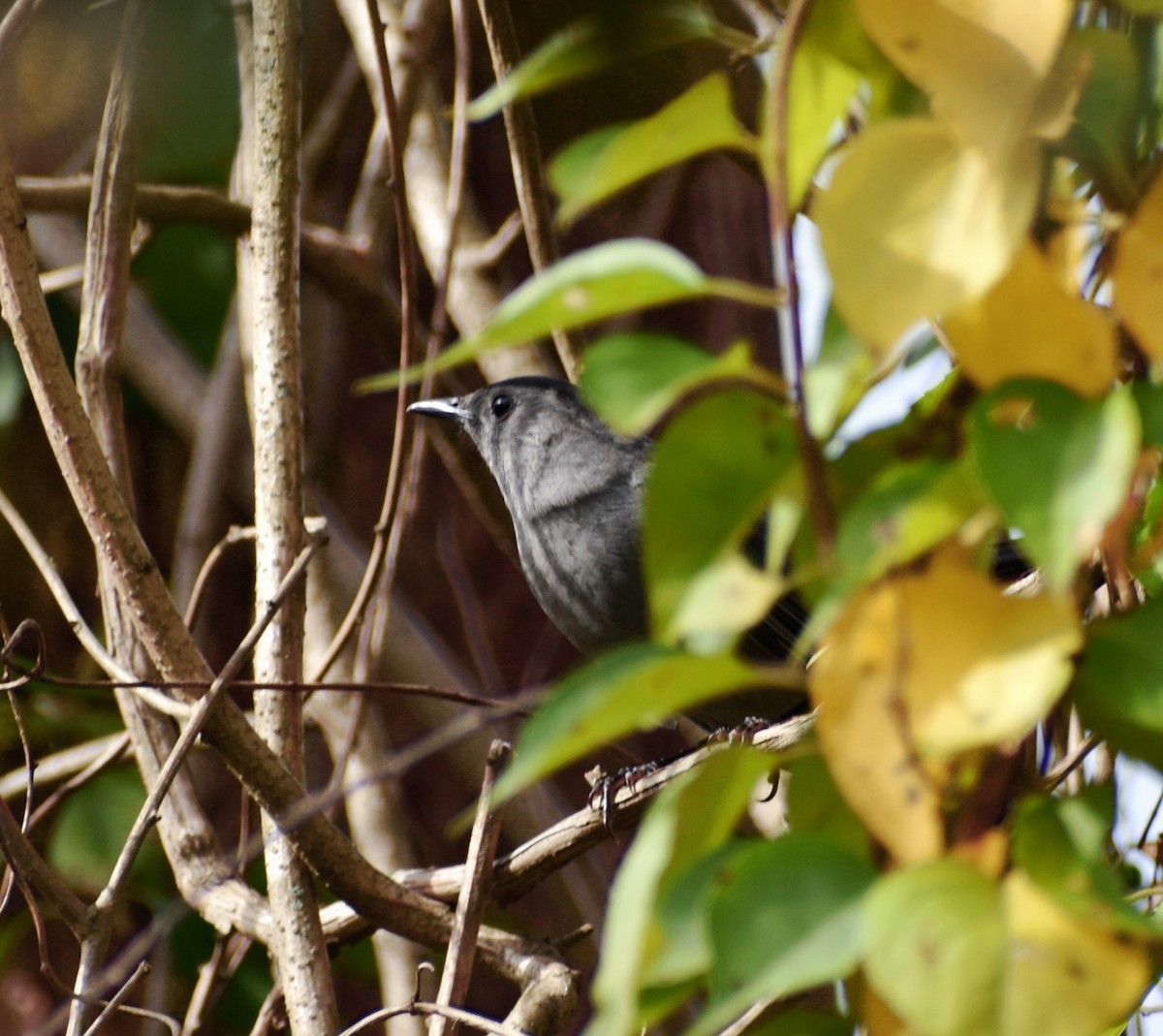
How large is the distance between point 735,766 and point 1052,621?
15cm

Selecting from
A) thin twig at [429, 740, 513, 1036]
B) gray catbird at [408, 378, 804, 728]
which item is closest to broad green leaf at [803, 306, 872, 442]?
thin twig at [429, 740, 513, 1036]

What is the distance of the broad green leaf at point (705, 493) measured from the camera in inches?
22.2

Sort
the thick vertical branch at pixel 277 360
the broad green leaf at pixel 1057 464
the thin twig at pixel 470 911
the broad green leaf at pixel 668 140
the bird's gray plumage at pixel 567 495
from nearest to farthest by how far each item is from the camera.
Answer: the broad green leaf at pixel 1057 464 < the broad green leaf at pixel 668 140 < the thin twig at pixel 470 911 < the thick vertical branch at pixel 277 360 < the bird's gray plumage at pixel 567 495

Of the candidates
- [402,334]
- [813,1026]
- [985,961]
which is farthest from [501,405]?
[985,961]

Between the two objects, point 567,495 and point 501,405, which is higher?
point 501,405

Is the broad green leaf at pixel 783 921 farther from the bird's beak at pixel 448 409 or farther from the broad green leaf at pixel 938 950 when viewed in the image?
the bird's beak at pixel 448 409

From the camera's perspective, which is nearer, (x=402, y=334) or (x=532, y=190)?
(x=402, y=334)

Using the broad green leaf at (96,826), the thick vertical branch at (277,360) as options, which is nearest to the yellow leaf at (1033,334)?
the thick vertical branch at (277,360)

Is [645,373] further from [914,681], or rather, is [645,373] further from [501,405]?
[501,405]

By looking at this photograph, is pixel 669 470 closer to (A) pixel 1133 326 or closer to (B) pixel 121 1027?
(A) pixel 1133 326

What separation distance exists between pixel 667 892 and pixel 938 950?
12 centimetres

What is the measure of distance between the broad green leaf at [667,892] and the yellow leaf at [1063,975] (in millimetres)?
120

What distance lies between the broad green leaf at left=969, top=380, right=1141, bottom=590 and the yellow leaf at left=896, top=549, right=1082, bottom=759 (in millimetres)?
24

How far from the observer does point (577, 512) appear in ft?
10.8
